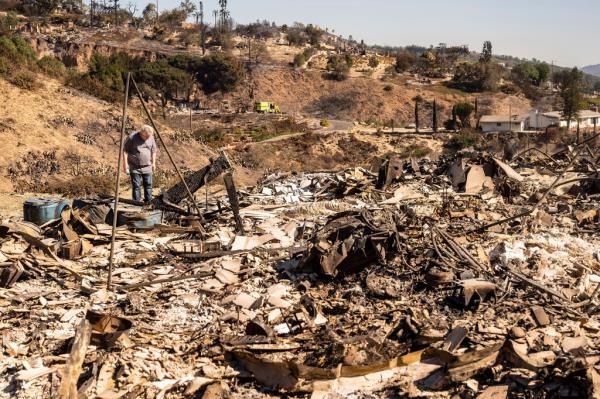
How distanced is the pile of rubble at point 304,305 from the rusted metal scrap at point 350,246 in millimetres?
18

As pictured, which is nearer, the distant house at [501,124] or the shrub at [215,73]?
the distant house at [501,124]

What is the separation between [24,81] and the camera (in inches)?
715

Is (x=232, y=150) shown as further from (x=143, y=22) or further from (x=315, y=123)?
(x=143, y=22)

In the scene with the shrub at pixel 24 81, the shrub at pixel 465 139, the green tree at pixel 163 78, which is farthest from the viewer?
the green tree at pixel 163 78

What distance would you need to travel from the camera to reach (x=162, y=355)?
186 inches

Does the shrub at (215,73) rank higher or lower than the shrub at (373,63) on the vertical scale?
lower

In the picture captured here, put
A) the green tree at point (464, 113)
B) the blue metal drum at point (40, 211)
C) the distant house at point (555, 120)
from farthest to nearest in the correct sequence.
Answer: the green tree at point (464, 113) < the distant house at point (555, 120) < the blue metal drum at point (40, 211)

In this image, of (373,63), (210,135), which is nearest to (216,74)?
(373,63)

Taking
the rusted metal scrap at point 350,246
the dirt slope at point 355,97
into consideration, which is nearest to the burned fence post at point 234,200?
the rusted metal scrap at point 350,246

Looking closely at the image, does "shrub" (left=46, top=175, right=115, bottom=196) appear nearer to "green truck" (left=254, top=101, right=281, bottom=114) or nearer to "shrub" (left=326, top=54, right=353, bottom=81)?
"green truck" (left=254, top=101, right=281, bottom=114)

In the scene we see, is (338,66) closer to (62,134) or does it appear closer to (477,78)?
(477,78)

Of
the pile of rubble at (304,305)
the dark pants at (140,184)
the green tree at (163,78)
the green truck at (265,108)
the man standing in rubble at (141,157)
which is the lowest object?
the pile of rubble at (304,305)

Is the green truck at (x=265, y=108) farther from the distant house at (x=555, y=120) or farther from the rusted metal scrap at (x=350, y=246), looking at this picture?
the rusted metal scrap at (x=350, y=246)

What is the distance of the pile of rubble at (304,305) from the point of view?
4.36m
